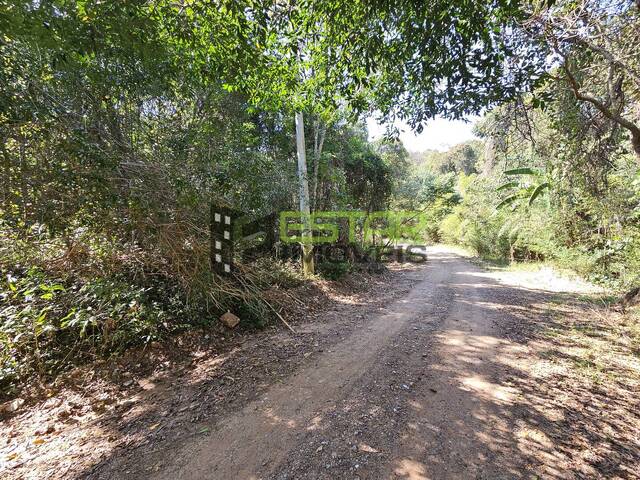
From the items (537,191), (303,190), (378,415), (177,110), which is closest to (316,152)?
(303,190)

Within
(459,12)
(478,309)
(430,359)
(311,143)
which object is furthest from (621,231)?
(311,143)

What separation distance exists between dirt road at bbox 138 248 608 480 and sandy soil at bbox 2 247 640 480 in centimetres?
1

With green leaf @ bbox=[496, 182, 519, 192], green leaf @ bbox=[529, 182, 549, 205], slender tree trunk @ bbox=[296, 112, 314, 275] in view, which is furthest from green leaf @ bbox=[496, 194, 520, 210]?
slender tree trunk @ bbox=[296, 112, 314, 275]

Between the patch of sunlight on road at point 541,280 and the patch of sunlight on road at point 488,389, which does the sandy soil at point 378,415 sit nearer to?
the patch of sunlight on road at point 488,389

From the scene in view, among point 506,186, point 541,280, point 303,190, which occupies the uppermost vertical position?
point 506,186

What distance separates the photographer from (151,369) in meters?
3.79

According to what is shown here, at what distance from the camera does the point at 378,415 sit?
2781mm

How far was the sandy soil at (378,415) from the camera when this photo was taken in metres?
2.20

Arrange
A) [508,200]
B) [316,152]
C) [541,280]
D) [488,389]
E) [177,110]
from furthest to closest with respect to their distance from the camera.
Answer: [508,200] → [541,280] → [316,152] → [177,110] → [488,389]

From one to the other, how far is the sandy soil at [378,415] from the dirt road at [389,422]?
1 cm

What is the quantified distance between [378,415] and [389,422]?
136 millimetres

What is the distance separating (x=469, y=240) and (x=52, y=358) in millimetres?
21908

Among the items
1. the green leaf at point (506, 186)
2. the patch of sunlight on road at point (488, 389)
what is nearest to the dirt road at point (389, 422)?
the patch of sunlight on road at point (488, 389)

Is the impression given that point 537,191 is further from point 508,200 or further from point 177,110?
point 177,110
